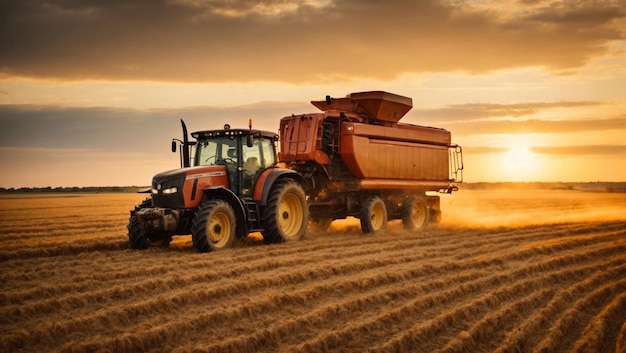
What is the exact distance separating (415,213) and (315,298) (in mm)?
11221

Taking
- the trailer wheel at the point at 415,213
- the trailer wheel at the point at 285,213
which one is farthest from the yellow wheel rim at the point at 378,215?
the trailer wheel at the point at 285,213

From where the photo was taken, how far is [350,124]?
16469mm

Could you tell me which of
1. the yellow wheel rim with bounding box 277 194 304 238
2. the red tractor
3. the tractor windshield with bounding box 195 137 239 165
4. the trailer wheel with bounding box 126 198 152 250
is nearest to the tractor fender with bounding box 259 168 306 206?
the red tractor

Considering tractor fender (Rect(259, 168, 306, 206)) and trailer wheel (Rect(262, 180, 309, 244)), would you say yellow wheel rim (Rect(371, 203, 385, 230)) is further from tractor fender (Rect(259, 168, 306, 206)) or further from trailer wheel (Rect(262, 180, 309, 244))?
tractor fender (Rect(259, 168, 306, 206))

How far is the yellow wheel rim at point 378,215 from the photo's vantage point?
17641mm

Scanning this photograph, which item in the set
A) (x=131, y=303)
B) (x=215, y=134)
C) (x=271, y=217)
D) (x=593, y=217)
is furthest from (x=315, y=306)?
(x=593, y=217)

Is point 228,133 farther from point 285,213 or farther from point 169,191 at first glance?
point 285,213

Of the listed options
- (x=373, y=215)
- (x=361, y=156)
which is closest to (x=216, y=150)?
(x=361, y=156)

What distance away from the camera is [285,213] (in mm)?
14633

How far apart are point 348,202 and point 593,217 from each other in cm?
1131

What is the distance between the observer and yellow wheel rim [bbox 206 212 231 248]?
1264 cm

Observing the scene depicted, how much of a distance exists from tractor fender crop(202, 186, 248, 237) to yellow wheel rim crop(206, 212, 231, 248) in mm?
411

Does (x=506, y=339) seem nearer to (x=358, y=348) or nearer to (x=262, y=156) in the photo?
(x=358, y=348)

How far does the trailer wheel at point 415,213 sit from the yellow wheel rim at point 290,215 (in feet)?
16.1
